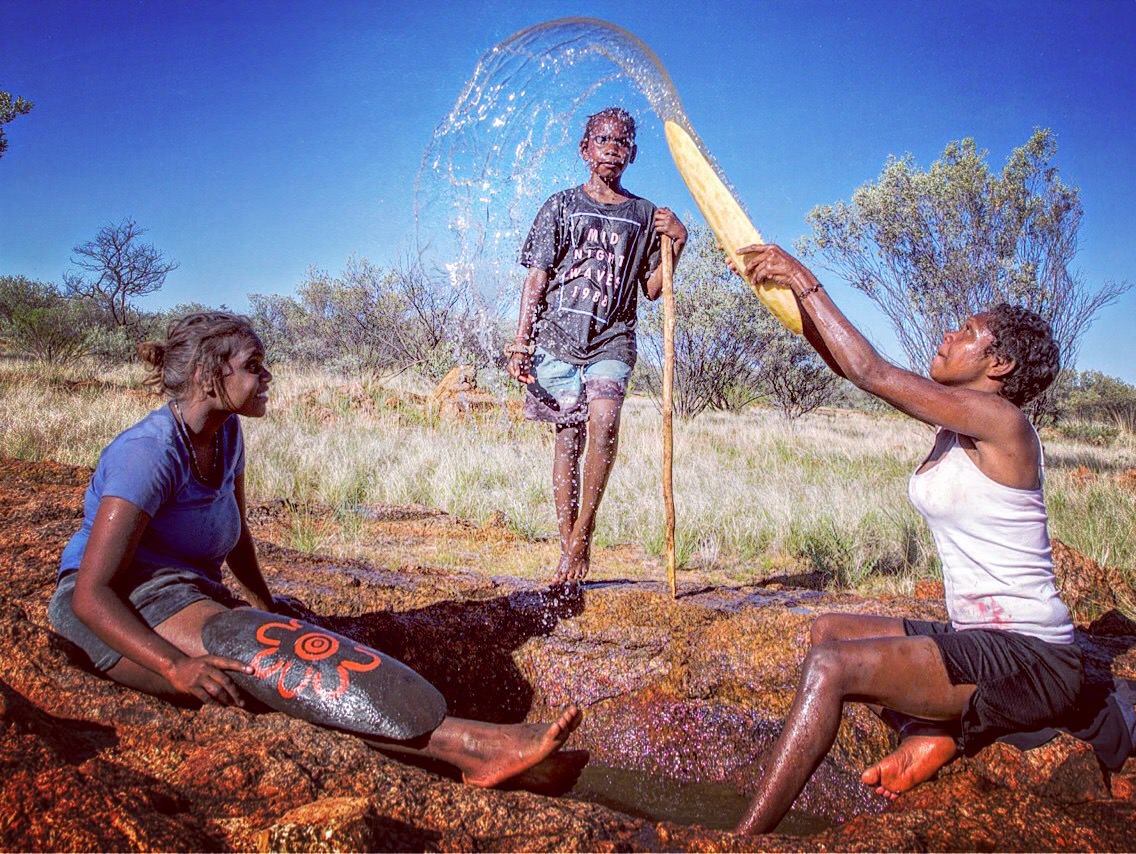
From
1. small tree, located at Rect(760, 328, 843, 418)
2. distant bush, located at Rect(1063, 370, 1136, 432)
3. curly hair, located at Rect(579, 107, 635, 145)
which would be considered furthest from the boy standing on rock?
distant bush, located at Rect(1063, 370, 1136, 432)

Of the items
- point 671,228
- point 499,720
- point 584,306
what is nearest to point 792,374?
point 671,228

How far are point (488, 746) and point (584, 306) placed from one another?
244cm

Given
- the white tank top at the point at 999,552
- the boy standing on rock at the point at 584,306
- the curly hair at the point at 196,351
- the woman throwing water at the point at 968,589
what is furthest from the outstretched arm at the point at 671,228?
the curly hair at the point at 196,351

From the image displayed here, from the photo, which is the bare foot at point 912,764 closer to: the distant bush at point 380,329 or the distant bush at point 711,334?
the distant bush at point 380,329

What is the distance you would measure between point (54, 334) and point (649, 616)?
19.2 m

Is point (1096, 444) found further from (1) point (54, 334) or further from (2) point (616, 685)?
(1) point (54, 334)

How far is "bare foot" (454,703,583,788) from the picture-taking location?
2.23 meters

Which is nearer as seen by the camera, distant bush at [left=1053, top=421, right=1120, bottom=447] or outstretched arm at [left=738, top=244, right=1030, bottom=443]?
outstretched arm at [left=738, top=244, right=1030, bottom=443]

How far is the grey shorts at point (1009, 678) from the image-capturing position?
2277mm

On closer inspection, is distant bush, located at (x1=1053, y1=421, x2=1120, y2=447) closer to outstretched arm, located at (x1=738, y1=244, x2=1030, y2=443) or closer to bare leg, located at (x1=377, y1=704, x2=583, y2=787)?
outstretched arm, located at (x1=738, y1=244, x2=1030, y2=443)

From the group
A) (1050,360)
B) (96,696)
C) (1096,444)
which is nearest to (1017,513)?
(1050,360)

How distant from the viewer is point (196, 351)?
2.54 m

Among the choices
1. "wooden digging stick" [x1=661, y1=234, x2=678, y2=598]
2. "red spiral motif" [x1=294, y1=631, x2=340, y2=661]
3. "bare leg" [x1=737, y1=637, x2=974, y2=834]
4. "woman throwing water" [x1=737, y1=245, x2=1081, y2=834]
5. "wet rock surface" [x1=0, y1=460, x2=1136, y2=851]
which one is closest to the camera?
"wet rock surface" [x1=0, y1=460, x2=1136, y2=851]

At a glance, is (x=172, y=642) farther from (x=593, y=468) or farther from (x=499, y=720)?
(x=593, y=468)
